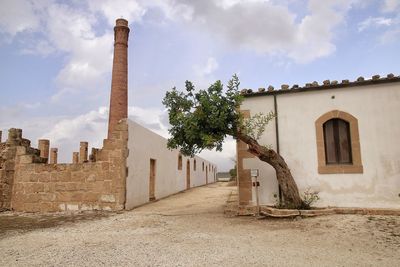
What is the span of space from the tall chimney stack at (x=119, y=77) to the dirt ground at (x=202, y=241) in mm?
9962

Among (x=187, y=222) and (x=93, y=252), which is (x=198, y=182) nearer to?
(x=187, y=222)

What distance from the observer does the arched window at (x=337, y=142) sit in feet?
27.4

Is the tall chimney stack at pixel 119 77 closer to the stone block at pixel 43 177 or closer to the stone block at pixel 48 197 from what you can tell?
the stone block at pixel 43 177

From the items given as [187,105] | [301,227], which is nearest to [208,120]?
[187,105]

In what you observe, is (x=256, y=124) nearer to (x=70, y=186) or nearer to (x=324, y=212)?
(x=324, y=212)

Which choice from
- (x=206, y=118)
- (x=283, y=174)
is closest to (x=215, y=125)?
(x=206, y=118)

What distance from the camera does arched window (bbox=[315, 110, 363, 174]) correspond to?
8141 mm

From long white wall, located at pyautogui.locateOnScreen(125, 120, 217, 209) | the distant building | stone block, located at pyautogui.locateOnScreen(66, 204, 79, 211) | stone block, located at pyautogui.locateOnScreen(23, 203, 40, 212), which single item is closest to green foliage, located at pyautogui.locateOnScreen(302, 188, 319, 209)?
long white wall, located at pyautogui.locateOnScreen(125, 120, 217, 209)

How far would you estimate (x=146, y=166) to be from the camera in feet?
38.0

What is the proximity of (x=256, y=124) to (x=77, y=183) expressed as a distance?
5878 mm

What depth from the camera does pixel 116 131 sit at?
979cm

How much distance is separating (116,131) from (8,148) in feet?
12.8

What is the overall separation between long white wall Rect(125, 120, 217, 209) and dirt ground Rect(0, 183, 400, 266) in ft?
7.79

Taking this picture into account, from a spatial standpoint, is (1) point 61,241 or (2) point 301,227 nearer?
(1) point 61,241
